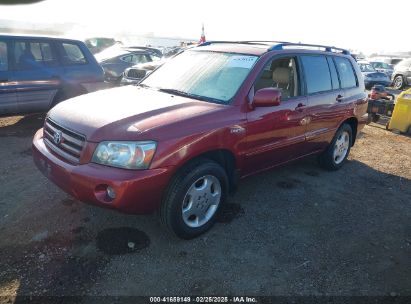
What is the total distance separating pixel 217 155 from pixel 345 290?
162 centimetres

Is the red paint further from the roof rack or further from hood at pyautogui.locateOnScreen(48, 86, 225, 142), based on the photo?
the roof rack

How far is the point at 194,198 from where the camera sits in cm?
328

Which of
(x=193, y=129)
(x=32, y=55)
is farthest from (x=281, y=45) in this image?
(x=32, y=55)

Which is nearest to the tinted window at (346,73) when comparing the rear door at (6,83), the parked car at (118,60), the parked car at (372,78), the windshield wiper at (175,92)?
the windshield wiper at (175,92)

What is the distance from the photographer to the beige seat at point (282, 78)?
4.26 m

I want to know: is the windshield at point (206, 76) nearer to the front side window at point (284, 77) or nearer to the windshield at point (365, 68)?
the front side window at point (284, 77)

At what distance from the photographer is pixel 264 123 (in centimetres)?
370

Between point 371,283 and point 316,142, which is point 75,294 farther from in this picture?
point 316,142

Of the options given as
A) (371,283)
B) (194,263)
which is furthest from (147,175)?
(371,283)

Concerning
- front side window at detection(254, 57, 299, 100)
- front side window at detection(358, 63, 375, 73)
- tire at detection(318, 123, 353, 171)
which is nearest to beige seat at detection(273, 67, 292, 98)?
front side window at detection(254, 57, 299, 100)

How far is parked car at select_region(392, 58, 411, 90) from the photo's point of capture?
16.9 m

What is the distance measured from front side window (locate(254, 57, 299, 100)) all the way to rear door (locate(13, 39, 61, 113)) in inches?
177

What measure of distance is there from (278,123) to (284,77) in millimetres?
770

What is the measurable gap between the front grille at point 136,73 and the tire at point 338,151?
170 inches
